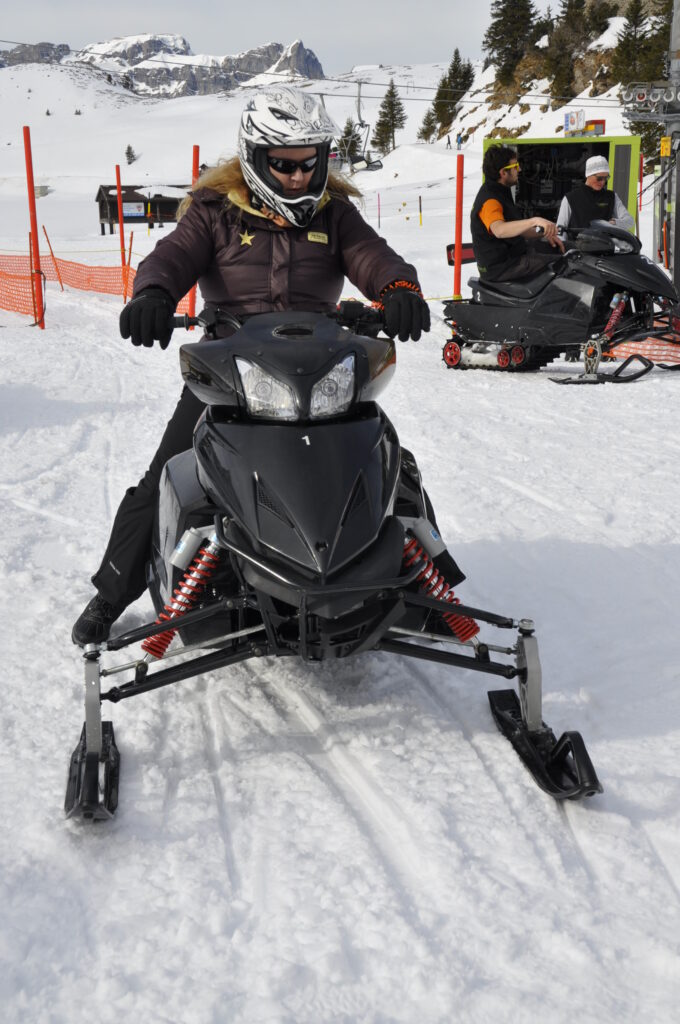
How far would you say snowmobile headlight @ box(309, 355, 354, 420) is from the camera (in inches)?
89.4

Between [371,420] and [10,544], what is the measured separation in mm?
2388

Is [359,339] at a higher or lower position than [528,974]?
higher

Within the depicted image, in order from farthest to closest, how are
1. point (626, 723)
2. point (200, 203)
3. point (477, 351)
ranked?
point (477, 351) → point (200, 203) → point (626, 723)

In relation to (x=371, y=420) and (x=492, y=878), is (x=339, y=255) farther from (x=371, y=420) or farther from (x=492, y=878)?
(x=492, y=878)

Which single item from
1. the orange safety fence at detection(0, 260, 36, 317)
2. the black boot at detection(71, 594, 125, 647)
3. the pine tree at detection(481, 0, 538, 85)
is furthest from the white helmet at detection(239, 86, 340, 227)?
the pine tree at detection(481, 0, 538, 85)

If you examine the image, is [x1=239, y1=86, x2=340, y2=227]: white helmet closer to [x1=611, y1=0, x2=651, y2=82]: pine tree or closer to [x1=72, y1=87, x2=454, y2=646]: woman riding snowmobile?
[x1=72, y1=87, x2=454, y2=646]: woman riding snowmobile

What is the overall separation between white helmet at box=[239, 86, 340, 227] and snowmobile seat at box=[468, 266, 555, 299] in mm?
5773

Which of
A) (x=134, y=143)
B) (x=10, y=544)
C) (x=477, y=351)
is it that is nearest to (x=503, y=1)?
(x=134, y=143)

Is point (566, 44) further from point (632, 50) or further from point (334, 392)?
point (334, 392)

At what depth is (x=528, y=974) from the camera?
171 centimetres

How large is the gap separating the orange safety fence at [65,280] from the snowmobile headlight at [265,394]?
33.1 ft

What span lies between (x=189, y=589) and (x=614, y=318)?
6408mm

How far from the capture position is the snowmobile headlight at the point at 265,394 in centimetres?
226

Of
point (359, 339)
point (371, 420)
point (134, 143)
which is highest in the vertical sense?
point (134, 143)
